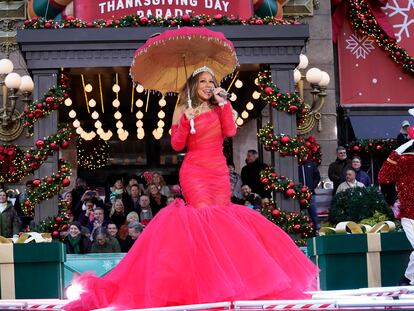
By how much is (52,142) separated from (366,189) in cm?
608

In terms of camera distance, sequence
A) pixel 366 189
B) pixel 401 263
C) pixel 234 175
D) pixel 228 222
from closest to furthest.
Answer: pixel 228 222, pixel 401 263, pixel 366 189, pixel 234 175

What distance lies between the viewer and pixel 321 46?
67.5 feet

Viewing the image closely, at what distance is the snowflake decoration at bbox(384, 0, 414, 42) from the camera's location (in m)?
21.9

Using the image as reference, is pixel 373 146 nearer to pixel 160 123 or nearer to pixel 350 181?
pixel 160 123

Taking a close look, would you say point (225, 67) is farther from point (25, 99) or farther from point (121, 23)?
point (25, 99)

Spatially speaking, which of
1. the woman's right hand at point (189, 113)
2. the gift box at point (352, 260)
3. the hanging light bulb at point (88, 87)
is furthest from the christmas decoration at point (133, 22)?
the woman's right hand at point (189, 113)

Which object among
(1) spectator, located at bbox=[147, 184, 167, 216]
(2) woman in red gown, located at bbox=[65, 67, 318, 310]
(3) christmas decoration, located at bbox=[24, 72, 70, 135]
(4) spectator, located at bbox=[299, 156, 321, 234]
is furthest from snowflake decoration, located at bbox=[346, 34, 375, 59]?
(2) woman in red gown, located at bbox=[65, 67, 318, 310]

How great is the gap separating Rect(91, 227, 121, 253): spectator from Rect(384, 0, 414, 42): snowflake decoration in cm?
1140

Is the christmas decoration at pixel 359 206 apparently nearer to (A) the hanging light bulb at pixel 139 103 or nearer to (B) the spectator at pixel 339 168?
(B) the spectator at pixel 339 168

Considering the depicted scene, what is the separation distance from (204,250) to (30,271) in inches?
98.0

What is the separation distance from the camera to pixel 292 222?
48.4 ft

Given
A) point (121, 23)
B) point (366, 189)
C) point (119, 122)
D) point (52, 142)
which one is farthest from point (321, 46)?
point (366, 189)

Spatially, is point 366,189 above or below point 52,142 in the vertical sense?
below

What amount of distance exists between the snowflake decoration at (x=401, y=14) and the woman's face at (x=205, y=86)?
1503 cm
